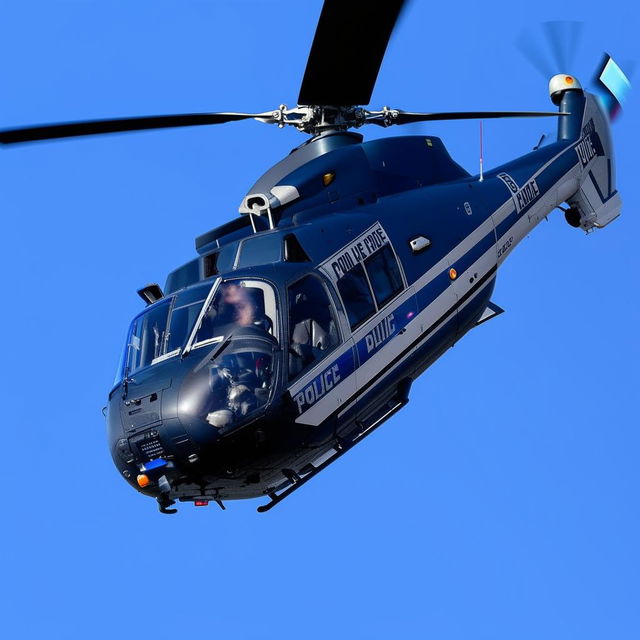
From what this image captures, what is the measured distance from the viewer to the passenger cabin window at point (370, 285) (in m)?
18.7

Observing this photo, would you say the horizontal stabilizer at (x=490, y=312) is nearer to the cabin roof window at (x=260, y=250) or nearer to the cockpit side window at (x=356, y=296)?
the cockpit side window at (x=356, y=296)

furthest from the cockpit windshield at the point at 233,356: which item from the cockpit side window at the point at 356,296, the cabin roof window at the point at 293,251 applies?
the cockpit side window at the point at 356,296

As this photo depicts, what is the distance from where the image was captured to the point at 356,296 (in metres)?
18.9

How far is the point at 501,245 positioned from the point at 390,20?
5074mm

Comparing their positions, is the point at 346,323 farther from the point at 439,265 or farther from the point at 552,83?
the point at 552,83

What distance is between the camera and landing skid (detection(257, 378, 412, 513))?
60.5 ft

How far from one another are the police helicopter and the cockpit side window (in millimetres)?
26

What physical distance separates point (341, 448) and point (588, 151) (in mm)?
9600

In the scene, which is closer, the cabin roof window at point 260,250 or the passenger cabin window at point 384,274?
the cabin roof window at point 260,250

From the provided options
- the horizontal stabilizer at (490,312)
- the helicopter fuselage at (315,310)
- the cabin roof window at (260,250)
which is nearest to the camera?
the helicopter fuselage at (315,310)

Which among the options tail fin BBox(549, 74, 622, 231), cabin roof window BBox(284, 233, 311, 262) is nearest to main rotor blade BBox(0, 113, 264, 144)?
cabin roof window BBox(284, 233, 311, 262)

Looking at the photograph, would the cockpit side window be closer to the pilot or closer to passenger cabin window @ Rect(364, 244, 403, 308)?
passenger cabin window @ Rect(364, 244, 403, 308)

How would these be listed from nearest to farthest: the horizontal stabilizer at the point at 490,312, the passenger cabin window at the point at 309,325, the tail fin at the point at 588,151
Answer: the passenger cabin window at the point at 309,325 → the horizontal stabilizer at the point at 490,312 → the tail fin at the point at 588,151

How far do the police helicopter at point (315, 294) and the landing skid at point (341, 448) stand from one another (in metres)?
0.02
